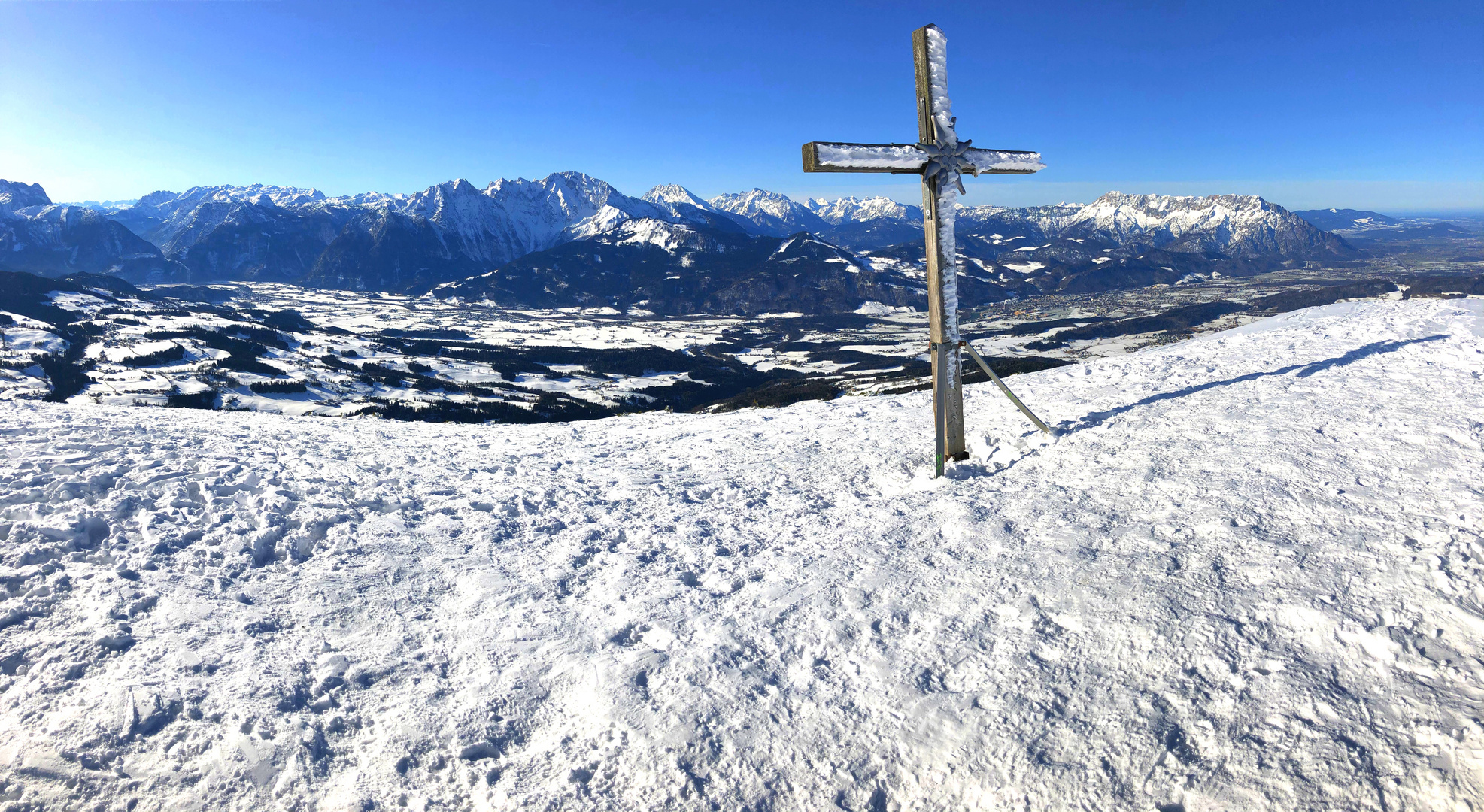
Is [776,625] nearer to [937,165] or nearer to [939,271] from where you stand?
[939,271]

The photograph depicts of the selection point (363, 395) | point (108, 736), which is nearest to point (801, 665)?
→ point (108, 736)

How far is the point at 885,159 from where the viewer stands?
10.0 m

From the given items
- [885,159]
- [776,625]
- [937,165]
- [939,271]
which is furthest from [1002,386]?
[776,625]

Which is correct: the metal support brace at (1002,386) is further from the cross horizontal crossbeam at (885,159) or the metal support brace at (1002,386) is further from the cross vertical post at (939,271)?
the cross horizontal crossbeam at (885,159)

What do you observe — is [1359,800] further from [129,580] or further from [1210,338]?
[1210,338]

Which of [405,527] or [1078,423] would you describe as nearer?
[405,527]

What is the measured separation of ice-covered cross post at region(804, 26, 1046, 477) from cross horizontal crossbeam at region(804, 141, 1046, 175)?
1cm

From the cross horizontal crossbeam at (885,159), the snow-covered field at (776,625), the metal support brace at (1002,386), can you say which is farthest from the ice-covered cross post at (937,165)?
the snow-covered field at (776,625)

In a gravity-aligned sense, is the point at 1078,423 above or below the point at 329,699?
above

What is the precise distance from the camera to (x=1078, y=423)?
1284 centimetres

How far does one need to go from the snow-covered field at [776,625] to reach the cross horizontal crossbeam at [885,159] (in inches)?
205

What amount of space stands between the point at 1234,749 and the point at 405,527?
10.3 meters

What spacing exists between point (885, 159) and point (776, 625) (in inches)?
283

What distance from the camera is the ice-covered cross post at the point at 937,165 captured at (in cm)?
1002
